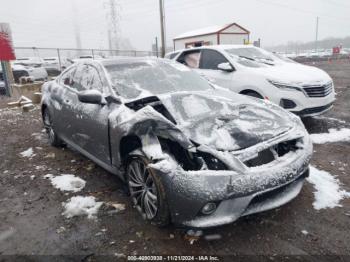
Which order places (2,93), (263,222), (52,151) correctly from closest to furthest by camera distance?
1. (263,222)
2. (52,151)
3. (2,93)

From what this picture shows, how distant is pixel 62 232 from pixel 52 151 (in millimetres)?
2645

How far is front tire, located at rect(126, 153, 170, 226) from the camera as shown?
254 centimetres

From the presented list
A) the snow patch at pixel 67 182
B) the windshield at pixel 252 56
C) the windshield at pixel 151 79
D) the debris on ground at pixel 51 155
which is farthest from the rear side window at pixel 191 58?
the snow patch at pixel 67 182

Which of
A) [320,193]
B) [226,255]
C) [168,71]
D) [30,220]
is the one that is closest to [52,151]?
[30,220]

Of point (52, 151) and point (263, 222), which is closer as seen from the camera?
point (263, 222)

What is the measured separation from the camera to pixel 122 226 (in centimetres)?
289

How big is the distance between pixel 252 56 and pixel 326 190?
4.01 m

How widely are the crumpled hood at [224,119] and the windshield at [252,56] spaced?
268cm

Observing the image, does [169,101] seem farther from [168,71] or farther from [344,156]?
[344,156]

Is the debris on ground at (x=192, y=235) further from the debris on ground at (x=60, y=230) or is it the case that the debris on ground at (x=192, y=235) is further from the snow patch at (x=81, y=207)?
the debris on ground at (x=60, y=230)

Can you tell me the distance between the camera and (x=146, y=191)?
2.84 metres

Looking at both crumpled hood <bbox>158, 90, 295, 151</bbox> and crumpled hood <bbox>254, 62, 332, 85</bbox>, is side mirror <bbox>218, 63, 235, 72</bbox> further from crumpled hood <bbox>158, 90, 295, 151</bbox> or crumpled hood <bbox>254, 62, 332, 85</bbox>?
crumpled hood <bbox>158, 90, 295, 151</bbox>

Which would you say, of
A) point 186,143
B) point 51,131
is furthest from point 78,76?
point 186,143

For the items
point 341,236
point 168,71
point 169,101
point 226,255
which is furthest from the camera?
point 168,71
